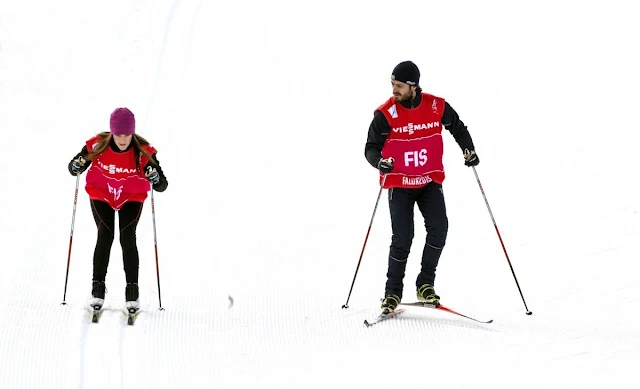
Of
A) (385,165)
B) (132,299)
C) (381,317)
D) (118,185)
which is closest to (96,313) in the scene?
(132,299)

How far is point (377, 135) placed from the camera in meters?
6.46

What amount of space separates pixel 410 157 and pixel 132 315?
2.09 metres

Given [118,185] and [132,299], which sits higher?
[118,185]

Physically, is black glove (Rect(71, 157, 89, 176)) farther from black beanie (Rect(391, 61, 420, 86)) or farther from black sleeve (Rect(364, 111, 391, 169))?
black beanie (Rect(391, 61, 420, 86))

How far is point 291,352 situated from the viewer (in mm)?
5918

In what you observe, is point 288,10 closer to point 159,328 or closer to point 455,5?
point 455,5

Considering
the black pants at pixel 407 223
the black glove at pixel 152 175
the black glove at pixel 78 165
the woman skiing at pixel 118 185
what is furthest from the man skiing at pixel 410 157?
the black glove at pixel 78 165

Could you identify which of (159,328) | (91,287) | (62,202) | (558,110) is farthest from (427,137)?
(558,110)

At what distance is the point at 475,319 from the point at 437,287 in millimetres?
834

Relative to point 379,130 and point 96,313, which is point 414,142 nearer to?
point 379,130

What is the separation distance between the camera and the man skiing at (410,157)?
6.45m

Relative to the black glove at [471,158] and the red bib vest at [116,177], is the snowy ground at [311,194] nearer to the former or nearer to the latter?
the red bib vest at [116,177]

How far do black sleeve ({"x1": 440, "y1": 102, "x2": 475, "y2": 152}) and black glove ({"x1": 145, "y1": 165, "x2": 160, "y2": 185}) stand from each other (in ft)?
6.30

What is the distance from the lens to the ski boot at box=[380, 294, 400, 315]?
649cm
